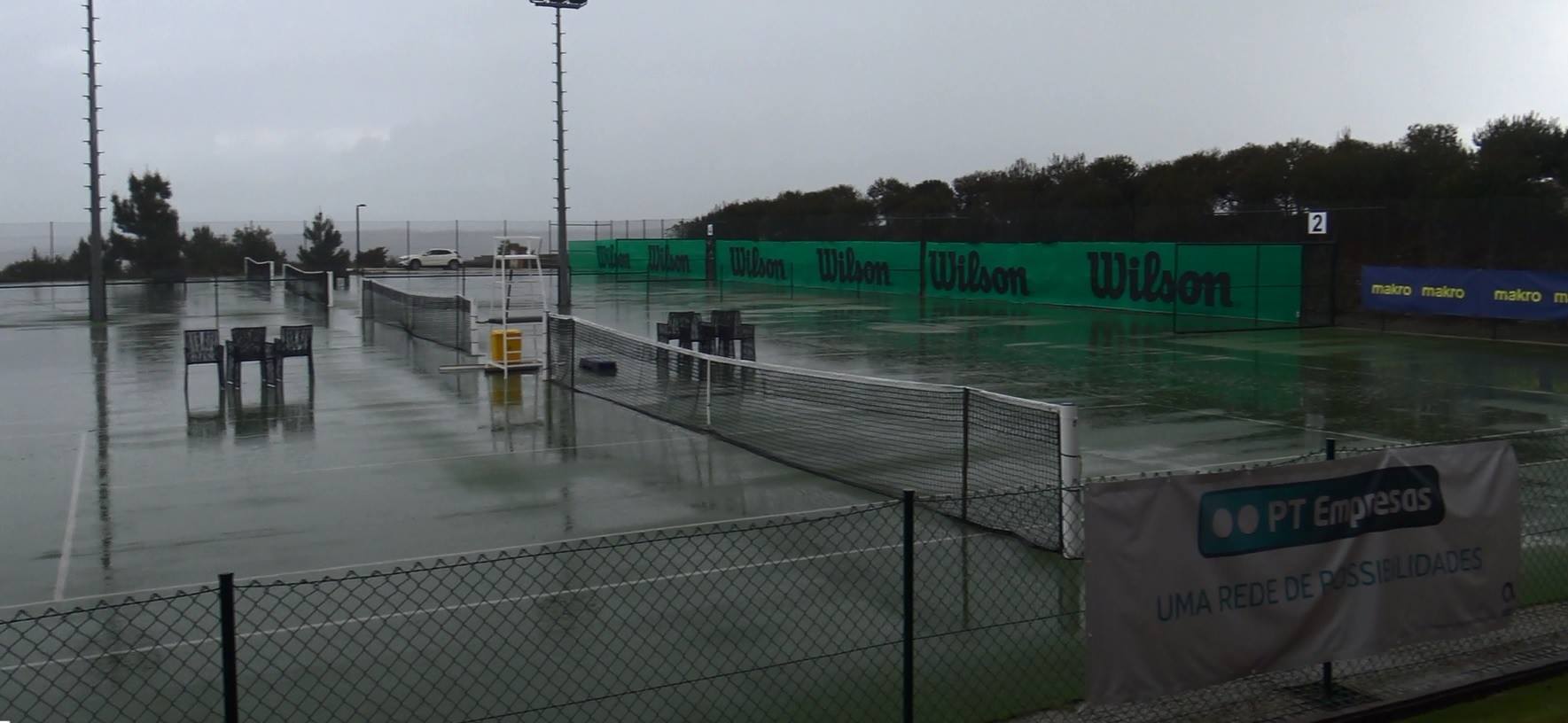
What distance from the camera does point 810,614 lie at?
9.07 m

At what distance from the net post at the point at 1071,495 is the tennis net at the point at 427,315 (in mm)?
16410

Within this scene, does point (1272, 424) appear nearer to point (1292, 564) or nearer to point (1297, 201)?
point (1292, 564)

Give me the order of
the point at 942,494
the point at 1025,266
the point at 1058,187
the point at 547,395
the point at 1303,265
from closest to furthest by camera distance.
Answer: the point at 942,494 → the point at 547,395 → the point at 1303,265 → the point at 1025,266 → the point at 1058,187

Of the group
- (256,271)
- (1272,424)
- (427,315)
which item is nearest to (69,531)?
(1272,424)

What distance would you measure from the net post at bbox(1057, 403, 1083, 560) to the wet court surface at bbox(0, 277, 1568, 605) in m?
2.88

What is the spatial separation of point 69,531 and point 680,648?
6698mm

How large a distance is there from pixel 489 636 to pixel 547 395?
39.7ft

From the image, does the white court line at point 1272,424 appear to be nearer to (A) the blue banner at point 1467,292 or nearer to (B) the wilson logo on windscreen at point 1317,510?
(B) the wilson logo on windscreen at point 1317,510

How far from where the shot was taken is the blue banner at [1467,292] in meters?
27.6

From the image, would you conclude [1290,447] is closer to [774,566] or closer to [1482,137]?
[774,566]

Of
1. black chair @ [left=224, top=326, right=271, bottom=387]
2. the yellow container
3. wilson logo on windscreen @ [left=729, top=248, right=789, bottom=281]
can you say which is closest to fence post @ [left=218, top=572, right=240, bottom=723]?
black chair @ [left=224, top=326, right=271, bottom=387]

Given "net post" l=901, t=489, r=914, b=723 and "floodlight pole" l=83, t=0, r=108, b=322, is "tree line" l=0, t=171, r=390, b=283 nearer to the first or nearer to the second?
"floodlight pole" l=83, t=0, r=108, b=322

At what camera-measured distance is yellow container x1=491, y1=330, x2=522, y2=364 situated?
23.1 m

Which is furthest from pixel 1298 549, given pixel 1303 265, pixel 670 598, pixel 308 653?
pixel 1303 265
